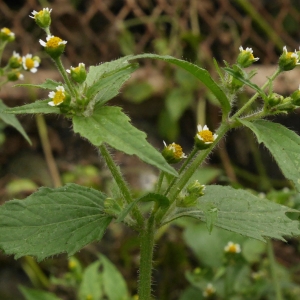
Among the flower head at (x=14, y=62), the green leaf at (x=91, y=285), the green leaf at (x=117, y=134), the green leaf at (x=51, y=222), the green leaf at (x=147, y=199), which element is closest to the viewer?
the green leaf at (x=117, y=134)

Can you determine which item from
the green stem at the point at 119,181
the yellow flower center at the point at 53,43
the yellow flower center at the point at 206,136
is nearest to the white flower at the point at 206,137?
the yellow flower center at the point at 206,136

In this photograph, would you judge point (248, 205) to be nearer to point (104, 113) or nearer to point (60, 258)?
point (104, 113)

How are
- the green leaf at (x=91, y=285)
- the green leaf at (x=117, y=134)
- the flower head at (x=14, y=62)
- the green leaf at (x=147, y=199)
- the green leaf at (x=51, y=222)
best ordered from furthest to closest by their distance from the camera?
the green leaf at (x=91, y=285)
the flower head at (x=14, y=62)
the green leaf at (x=51, y=222)
the green leaf at (x=147, y=199)
the green leaf at (x=117, y=134)

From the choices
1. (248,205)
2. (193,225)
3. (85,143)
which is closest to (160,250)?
(193,225)

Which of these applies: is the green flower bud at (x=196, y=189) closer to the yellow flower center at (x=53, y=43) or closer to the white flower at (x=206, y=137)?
the white flower at (x=206, y=137)

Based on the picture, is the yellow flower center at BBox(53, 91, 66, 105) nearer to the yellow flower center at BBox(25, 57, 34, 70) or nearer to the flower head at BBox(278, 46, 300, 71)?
the flower head at BBox(278, 46, 300, 71)

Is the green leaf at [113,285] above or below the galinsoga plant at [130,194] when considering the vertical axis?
below

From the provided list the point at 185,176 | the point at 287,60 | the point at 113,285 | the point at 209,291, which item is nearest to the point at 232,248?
the point at 209,291
